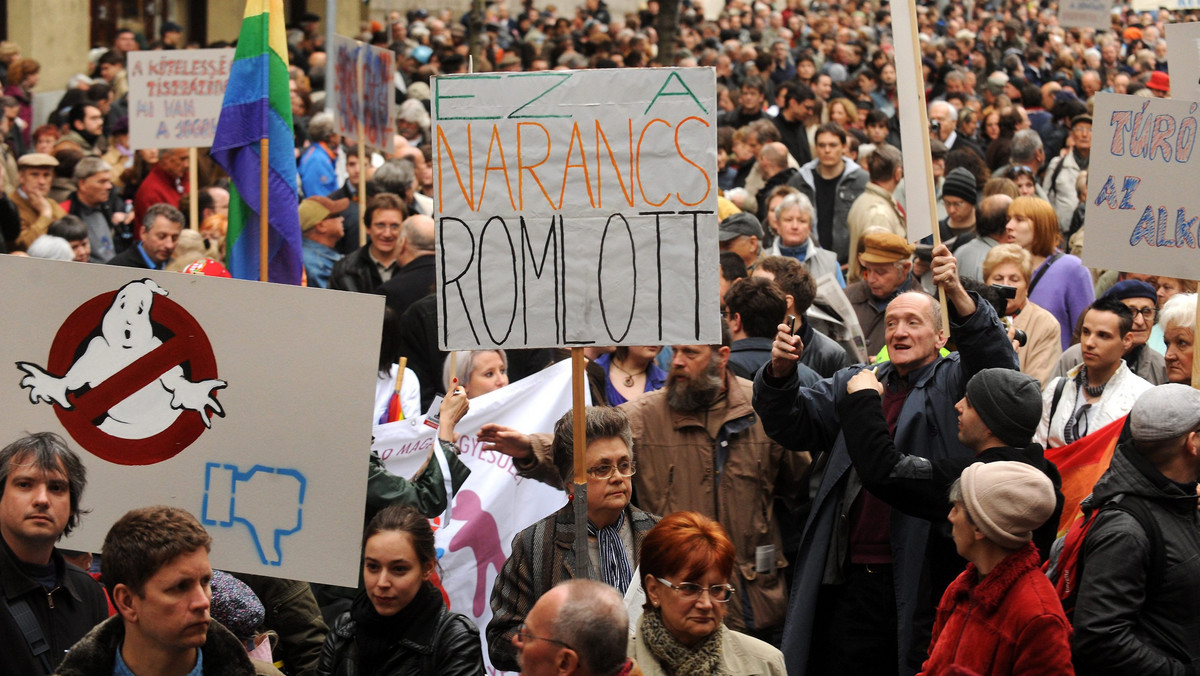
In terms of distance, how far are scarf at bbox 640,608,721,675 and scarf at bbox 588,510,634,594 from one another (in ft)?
1.87

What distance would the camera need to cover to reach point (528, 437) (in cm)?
507

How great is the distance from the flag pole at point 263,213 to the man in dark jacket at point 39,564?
6.65ft

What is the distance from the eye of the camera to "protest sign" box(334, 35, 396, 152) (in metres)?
11.0

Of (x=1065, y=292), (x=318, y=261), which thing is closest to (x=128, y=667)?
(x=1065, y=292)

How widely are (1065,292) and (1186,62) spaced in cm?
198

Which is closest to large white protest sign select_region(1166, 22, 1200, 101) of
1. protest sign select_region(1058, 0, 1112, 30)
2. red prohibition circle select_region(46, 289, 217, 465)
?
red prohibition circle select_region(46, 289, 217, 465)

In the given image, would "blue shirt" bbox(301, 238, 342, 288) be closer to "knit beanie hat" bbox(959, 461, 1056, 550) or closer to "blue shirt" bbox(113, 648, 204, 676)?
"blue shirt" bbox(113, 648, 204, 676)

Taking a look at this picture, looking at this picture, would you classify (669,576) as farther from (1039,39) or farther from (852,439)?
(1039,39)

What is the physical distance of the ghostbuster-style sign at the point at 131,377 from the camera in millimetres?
4477

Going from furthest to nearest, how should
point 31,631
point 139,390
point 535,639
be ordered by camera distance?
1. point 139,390
2. point 31,631
3. point 535,639

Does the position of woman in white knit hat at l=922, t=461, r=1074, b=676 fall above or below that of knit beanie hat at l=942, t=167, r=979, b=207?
below

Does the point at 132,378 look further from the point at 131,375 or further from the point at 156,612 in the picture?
the point at 156,612

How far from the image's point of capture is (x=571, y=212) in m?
4.26

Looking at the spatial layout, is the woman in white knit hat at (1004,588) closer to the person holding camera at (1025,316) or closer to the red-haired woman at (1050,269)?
the person holding camera at (1025,316)
